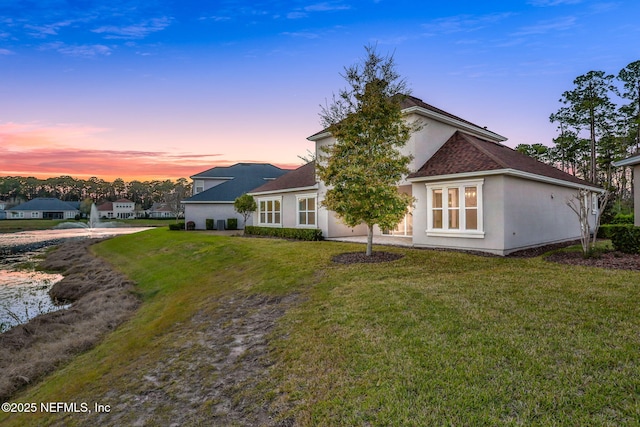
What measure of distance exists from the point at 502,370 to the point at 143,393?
4.71 metres

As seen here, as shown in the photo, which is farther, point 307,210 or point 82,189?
point 82,189

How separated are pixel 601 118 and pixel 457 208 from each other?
29675 mm

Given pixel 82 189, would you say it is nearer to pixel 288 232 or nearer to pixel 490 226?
pixel 288 232

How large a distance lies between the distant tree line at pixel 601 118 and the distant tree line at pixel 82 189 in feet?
314

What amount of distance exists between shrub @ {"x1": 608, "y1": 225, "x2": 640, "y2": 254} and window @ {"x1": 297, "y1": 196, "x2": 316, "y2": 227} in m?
12.9

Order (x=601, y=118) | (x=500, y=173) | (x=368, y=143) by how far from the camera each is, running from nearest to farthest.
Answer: (x=368, y=143) → (x=500, y=173) → (x=601, y=118)

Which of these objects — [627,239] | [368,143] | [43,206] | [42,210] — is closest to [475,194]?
[368,143]

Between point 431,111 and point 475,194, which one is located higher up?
point 431,111

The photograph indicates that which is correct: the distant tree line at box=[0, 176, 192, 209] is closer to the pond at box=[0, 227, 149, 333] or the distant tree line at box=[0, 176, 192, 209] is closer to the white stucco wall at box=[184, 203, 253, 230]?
the white stucco wall at box=[184, 203, 253, 230]

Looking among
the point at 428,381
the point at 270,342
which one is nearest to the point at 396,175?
the point at 270,342

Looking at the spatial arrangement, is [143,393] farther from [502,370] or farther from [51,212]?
[51,212]

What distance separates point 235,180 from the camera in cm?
3488

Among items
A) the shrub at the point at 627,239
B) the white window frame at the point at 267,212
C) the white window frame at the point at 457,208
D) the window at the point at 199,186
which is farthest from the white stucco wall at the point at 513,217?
the window at the point at 199,186

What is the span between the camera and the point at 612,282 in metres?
7.48
